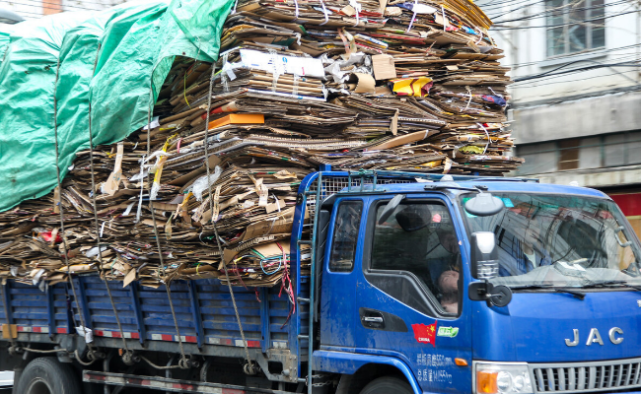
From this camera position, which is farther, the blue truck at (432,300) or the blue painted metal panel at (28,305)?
the blue painted metal panel at (28,305)

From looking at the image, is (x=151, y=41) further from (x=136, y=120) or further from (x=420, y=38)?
(x=420, y=38)

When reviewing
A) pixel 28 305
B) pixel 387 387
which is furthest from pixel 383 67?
pixel 28 305

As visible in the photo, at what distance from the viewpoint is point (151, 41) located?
6.23m

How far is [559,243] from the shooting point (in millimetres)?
4566

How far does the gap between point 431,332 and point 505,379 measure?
1.74ft

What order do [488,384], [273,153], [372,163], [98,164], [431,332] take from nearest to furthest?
[488,384] < [431,332] < [273,153] < [372,163] < [98,164]

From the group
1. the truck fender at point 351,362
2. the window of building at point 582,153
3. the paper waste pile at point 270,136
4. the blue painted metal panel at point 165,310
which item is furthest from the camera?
the window of building at point 582,153

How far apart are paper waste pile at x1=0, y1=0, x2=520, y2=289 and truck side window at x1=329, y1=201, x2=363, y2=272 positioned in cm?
36

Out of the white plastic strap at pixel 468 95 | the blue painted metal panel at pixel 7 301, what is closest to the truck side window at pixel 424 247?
the white plastic strap at pixel 468 95

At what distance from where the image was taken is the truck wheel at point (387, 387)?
455 centimetres

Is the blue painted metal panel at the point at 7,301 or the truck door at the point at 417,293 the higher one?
the truck door at the point at 417,293

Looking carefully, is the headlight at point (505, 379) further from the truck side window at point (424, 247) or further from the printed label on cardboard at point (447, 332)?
the truck side window at point (424, 247)

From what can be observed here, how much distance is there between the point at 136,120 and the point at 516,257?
3391 millimetres

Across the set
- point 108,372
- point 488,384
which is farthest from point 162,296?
Answer: point 488,384
